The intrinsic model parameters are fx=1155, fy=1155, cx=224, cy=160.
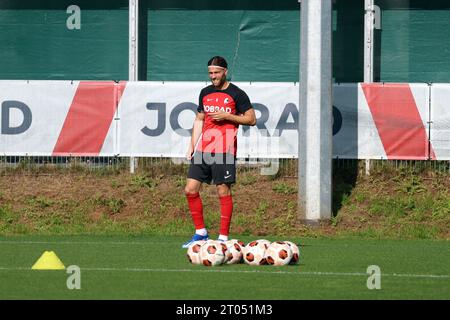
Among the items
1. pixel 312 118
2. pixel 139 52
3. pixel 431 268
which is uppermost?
pixel 139 52

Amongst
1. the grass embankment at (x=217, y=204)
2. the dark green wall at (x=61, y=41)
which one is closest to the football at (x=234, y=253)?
the grass embankment at (x=217, y=204)

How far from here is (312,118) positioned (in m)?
19.3

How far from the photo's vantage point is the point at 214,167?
15.2 meters

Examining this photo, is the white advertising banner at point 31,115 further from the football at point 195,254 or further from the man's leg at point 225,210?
the football at point 195,254

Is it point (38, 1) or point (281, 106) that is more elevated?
point (38, 1)

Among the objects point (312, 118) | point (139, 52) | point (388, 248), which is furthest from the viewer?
point (139, 52)

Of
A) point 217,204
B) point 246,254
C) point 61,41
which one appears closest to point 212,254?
point 246,254

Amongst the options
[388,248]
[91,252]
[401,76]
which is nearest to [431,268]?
[388,248]

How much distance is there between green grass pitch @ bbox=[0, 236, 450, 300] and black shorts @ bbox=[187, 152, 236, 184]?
1050 mm

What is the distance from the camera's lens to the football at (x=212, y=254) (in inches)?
503

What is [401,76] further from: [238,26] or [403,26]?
[238,26]

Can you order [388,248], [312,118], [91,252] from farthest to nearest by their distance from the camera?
[312,118], [388,248], [91,252]

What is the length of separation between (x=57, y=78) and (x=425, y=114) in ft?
25.9

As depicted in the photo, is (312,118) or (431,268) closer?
(431,268)
